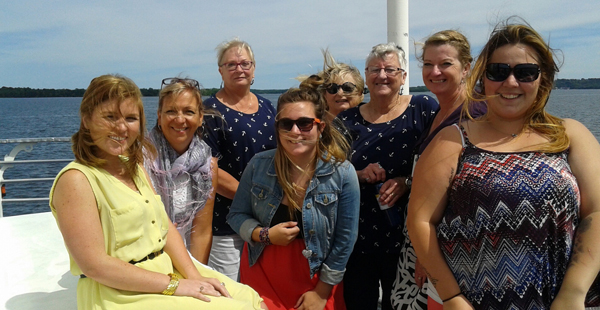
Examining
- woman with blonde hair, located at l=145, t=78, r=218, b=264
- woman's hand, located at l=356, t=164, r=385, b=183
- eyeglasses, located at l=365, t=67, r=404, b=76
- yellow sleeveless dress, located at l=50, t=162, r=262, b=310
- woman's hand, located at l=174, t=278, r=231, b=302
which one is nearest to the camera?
yellow sleeveless dress, located at l=50, t=162, r=262, b=310

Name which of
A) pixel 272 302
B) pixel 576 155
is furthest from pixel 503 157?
pixel 272 302

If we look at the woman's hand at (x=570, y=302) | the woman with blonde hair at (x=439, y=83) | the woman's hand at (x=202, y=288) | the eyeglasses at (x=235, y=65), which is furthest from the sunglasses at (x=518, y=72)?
the eyeglasses at (x=235, y=65)

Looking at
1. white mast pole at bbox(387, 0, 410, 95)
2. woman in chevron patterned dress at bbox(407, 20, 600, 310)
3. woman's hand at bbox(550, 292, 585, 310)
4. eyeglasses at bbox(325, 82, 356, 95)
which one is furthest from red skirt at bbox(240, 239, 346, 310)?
white mast pole at bbox(387, 0, 410, 95)

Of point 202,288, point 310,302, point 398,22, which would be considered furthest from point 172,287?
point 398,22

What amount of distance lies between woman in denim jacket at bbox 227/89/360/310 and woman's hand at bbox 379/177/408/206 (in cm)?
18

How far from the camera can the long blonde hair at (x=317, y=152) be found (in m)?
2.48

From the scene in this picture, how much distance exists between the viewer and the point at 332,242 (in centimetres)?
248

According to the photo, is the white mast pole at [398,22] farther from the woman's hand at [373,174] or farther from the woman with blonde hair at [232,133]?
the woman's hand at [373,174]

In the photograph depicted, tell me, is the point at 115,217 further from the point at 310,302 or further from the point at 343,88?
the point at 343,88

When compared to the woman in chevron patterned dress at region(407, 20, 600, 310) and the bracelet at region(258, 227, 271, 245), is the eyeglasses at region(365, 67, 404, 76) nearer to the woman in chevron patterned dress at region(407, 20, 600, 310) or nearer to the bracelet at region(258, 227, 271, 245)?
the woman in chevron patterned dress at region(407, 20, 600, 310)

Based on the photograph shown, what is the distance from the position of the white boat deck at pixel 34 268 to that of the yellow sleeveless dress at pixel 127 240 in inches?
40.4

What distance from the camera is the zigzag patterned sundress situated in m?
1.70

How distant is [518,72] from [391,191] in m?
0.97

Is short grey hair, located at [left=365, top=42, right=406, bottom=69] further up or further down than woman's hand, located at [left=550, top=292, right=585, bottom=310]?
further up
